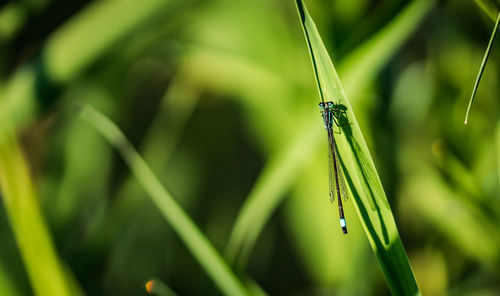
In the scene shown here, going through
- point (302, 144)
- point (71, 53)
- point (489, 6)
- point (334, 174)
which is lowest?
point (334, 174)

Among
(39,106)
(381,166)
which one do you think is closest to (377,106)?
(381,166)

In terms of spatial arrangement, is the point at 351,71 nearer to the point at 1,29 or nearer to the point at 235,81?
the point at 235,81

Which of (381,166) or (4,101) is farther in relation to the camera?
(381,166)

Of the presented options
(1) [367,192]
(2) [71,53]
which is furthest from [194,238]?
(2) [71,53]

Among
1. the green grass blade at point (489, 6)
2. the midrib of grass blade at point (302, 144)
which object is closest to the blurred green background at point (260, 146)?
the midrib of grass blade at point (302, 144)

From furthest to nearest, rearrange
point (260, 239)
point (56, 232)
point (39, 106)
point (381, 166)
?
point (260, 239), point (56, 232), point (381, 166), point (39, 106)

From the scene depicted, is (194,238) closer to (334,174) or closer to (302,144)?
(302,144)

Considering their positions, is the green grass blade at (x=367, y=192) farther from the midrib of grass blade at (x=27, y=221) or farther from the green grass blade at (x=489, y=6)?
the midrib of grass blade at (x=27, y=221)
